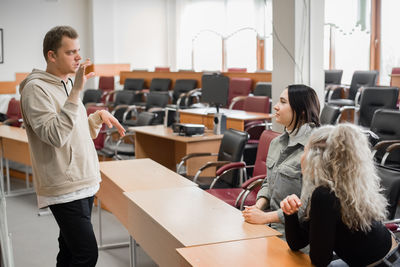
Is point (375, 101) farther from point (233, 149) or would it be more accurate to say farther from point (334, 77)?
point (334, 77)

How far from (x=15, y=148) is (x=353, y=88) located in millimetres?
5291

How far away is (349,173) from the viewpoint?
190 centimetres

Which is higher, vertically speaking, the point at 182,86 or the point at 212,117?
the point at 182,86

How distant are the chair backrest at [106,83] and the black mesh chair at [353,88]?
5.22 meters

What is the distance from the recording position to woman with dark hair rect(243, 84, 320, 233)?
2.76 metres

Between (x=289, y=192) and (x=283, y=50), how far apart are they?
97.5 inches

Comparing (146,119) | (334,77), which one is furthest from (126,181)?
(334,77)

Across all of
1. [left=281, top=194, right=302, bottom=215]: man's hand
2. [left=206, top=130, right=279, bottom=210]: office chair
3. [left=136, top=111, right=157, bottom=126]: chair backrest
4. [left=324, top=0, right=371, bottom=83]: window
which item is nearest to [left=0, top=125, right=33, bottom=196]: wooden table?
[left=136, top=111, right=157, bottom=126]: chair backrest

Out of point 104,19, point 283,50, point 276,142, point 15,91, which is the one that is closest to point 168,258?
point 276,142

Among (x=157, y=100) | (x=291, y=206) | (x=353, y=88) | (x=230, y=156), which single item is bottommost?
(x=230, y=156)

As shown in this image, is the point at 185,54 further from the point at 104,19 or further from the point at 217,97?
the point at 217,97

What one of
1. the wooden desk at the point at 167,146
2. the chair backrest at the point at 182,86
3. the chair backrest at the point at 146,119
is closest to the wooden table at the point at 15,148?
the wooden desk at the point at 167,146

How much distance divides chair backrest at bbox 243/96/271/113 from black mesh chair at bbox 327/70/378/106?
1.87 m

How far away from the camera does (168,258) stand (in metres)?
2.45
